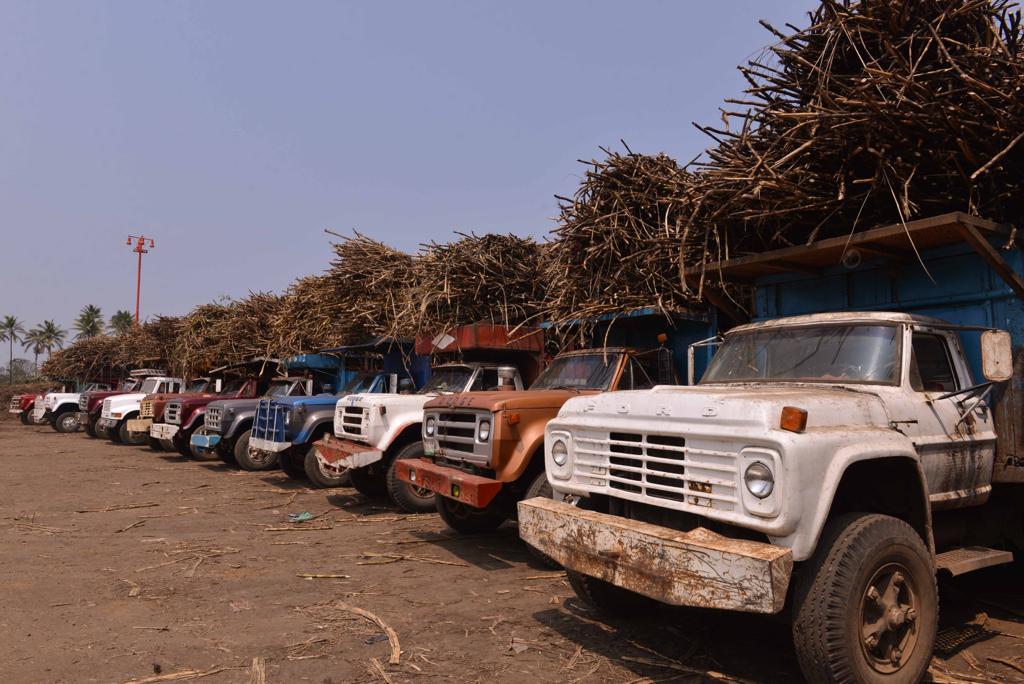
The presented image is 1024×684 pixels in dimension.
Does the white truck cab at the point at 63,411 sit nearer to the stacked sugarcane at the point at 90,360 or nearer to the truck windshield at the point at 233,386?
the stacked sugarcane at the point at 90,360

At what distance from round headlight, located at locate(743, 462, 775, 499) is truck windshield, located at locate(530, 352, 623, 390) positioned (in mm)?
3588

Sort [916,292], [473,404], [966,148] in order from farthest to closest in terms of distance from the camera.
A: [473,404] → [916,292] → [966,148]

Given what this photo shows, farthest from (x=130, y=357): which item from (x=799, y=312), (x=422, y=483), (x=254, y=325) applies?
(x=799, y=312)

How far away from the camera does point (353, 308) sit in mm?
14539

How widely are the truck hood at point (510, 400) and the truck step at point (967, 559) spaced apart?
125 inches

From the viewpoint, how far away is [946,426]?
166 inches

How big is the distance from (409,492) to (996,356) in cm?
605

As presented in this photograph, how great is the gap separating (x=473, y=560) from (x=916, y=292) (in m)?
4.35

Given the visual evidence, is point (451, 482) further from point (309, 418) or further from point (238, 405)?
point (238, 405)

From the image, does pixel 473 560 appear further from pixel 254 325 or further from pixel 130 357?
pixel 130 357

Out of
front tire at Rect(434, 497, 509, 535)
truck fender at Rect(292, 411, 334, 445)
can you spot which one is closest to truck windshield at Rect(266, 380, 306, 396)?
truck fender at Rect(292, 411, 334, 445)

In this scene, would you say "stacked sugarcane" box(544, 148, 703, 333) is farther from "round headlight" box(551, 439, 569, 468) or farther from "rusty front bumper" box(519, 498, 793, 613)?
"rusty front bumper" box(519, 498, 793, 613)

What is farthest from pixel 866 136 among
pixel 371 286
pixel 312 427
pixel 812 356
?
pixel 371 286

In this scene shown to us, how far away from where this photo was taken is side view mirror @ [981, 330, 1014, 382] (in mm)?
4098
